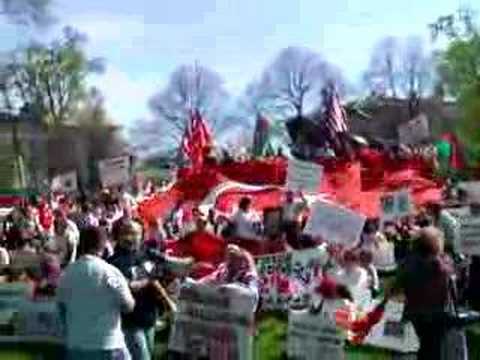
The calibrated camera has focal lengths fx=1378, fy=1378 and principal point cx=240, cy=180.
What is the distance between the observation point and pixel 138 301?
35.5 ft

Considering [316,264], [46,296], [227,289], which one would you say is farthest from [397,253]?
[227,289]

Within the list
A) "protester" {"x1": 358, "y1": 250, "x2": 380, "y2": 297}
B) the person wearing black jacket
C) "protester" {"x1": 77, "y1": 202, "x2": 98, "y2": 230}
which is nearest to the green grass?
"protester" {"x1": 358, "y1": 250, "x2": 380, "y2": 297}

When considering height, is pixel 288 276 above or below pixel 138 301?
below

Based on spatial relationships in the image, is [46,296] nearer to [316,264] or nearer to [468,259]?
[316,264]

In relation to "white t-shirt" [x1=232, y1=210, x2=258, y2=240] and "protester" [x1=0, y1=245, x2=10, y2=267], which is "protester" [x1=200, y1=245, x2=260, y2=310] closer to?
"white t-shirt" [x1=232, y1=210, x2=258, y2=240]

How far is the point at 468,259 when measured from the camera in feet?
52.4

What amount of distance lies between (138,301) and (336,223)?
19.0 feet

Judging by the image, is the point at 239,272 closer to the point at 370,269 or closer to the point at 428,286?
the point at 428,286

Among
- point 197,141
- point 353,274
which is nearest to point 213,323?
point 353,274

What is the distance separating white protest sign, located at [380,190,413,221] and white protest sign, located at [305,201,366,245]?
5.48m

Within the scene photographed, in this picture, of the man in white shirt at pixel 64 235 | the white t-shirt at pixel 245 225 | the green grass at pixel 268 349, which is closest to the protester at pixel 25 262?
the man in white shirt at pixel 64 235

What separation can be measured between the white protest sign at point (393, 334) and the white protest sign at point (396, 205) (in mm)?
7126

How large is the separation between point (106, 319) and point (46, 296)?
22.4ft

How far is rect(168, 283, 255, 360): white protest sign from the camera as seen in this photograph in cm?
1249
